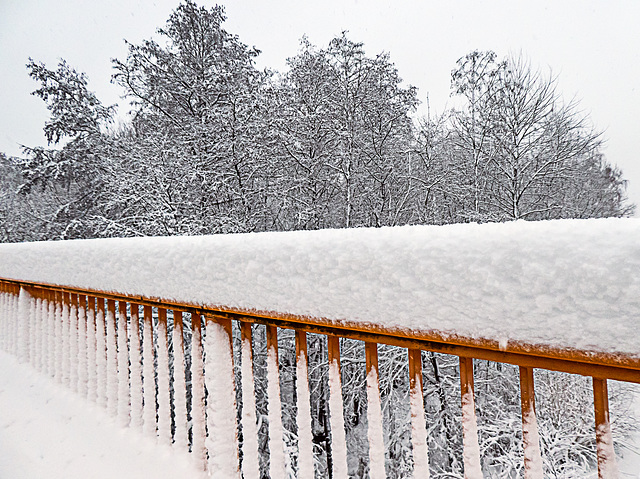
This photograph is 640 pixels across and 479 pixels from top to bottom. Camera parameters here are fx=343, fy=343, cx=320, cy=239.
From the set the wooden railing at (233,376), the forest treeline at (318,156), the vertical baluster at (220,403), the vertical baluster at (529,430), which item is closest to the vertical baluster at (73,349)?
the wooden railing at (233,376)

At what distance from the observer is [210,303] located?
1.07 metres

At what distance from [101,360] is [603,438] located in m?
1.93

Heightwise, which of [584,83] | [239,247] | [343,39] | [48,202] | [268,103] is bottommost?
[239,247]

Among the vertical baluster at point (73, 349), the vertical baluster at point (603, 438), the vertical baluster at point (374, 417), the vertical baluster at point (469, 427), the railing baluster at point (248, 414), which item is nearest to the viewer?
the vertical baluster at point (603, 438)

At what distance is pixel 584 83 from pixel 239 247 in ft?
43.9

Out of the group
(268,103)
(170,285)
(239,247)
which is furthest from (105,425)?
(268,103)

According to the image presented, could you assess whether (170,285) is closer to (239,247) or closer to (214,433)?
(239,247)

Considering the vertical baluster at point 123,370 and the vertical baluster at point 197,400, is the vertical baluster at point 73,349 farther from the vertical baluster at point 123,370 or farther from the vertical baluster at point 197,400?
the vertical baluster at point 197,400

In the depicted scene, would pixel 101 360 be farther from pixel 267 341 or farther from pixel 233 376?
pixel 267 341

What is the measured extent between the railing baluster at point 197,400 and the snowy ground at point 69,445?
0.07 meters

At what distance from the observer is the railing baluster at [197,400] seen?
1.25 metres

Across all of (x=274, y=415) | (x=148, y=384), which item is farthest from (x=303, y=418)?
(x=148, y=384)

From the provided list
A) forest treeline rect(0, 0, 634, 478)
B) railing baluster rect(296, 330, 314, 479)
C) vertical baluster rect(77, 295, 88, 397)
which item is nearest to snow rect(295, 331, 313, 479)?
railing baluster rect(296, 330, 314, 479)

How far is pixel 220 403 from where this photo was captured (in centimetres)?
115
